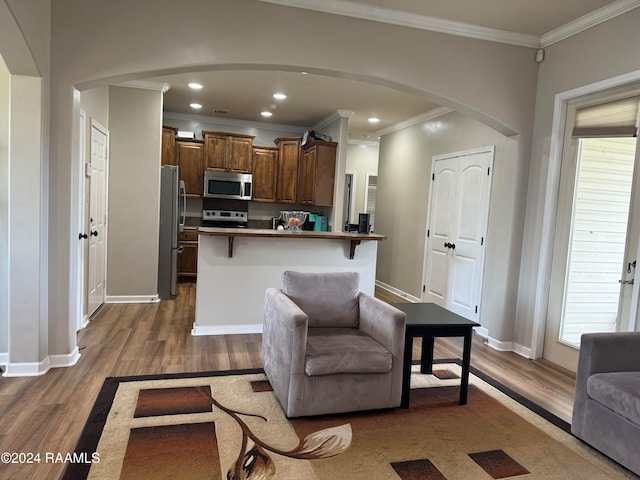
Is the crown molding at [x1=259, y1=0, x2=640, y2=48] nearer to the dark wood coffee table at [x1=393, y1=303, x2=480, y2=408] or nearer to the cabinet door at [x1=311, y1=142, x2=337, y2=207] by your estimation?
the dark wood coffee table at [x1=393, y1=303, x2=480, y2=408]

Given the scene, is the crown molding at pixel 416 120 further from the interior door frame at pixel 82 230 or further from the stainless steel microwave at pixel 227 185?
the interior door frame at pixel 82 230

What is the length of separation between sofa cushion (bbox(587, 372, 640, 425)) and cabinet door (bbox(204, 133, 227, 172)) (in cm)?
590

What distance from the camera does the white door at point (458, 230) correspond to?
4840 mm

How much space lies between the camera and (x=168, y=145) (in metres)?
6.27

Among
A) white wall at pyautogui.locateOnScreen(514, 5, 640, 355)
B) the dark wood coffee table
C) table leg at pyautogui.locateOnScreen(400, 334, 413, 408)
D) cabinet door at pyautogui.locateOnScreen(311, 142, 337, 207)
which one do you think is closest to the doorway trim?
white wall at pyautogui.locateOnScreen(514, 5, 640, 355)

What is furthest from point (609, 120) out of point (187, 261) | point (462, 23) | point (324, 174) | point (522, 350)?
point (187, 261)

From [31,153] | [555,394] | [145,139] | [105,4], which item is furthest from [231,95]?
[555,394]

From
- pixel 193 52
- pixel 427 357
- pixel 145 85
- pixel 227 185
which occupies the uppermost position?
pixel 145 85

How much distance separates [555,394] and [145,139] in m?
4.88

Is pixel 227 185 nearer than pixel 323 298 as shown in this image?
No

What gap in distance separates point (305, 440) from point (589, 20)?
3766 mm

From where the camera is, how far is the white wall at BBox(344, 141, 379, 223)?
883 cm

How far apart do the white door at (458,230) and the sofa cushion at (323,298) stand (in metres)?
2.37

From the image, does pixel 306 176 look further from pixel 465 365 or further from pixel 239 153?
pixel 465 365
